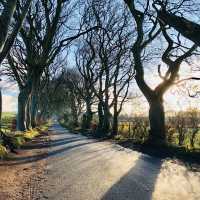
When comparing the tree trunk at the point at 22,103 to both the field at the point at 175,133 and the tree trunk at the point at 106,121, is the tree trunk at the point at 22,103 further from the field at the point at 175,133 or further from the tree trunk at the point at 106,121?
the tree trunk at the point at 106,121

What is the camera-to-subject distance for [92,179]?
988 centimetres

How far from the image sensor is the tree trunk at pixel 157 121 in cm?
2186

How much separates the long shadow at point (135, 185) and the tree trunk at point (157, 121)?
382 inches

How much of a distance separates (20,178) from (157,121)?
13384 millimetres

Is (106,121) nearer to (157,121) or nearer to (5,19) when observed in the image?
(157,121)

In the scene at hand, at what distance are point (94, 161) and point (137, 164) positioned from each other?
1.85 metres

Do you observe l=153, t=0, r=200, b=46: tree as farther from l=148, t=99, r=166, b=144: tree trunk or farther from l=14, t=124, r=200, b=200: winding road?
l=148, t=99, r=166, b=144: tree trunk

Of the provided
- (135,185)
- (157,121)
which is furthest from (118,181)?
(157,121)

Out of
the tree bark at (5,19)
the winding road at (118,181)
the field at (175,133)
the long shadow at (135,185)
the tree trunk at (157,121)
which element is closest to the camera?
the long shadow at (135,185)

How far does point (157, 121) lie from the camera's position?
22.3 metres

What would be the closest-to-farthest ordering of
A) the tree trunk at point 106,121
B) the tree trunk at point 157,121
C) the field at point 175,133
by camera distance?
the field at point 175,133
the tree trunk at point 157,121
the tree trunk at point 106,121

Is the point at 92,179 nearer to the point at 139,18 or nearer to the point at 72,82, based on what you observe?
the point at 139,18

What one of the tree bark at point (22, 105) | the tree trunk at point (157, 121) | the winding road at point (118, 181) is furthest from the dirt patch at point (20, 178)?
the tree bark at point (22, 105)

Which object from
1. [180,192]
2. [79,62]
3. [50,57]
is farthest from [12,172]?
[79,62]
